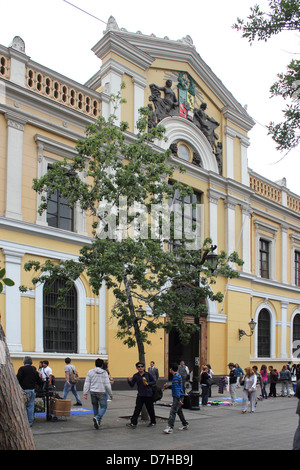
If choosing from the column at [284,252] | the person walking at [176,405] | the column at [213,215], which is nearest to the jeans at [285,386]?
the column at [213,215]

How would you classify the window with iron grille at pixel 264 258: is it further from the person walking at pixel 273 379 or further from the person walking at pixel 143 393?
the person walking at pixel 143 393

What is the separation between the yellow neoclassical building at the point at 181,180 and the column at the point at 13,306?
33 mm

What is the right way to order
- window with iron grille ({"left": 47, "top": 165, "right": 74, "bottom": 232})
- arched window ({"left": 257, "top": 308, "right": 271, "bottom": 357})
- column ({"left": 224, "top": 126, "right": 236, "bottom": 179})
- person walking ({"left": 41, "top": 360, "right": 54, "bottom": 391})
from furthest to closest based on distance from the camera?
arched window ({"left": 257, "top": 308, "right": 271, "bottom": 357}) → column ({"left": 224, "top": 126, "right": 236, "bottom": 179}) → window with iron grille ({"left": 47, "top": 165, "right": 74, "bottom": 232}) → person walking ({"left": 41, "top": 360, "right": 54, "bottom": 391})

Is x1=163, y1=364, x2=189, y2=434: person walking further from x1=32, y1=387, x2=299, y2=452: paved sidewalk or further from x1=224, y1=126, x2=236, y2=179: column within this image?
x1=224, y1=126, x2=236, y2=179: column

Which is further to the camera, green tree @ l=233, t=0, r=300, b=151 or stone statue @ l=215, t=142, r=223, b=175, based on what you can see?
stone statue @ l=215, t=142, r=223, b=175

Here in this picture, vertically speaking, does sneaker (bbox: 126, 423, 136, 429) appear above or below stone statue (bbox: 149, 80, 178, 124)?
below

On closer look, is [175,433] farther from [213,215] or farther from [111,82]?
[213,215]

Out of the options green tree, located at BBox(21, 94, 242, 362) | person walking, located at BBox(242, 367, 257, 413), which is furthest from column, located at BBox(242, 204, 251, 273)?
green tree, located at BBox(21, 94, 242, 362)

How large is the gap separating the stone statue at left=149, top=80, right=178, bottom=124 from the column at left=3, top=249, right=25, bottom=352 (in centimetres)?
1003

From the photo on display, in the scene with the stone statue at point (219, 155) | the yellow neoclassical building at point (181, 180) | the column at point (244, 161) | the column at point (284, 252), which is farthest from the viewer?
the column at point (284, 252)

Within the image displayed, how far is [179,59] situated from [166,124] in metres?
3.77

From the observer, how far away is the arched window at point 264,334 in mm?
28911

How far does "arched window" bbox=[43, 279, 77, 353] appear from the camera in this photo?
17905mm

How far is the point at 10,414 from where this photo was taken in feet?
11.1
